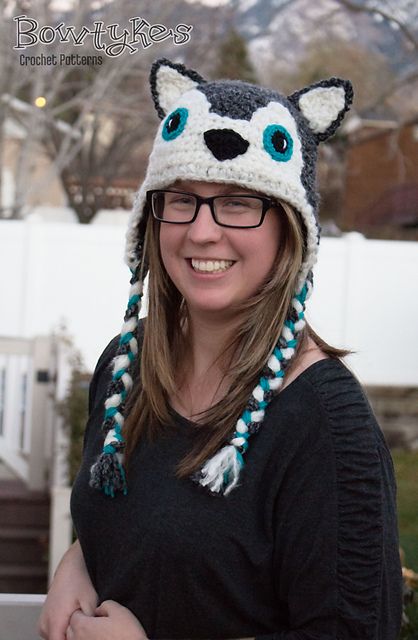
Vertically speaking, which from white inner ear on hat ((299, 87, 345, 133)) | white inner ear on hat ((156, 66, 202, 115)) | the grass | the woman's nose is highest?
white inner ear on hat ((156, 66, 202, 115))

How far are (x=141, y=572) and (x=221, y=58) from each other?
1441 cm

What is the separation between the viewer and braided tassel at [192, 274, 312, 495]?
1.47m

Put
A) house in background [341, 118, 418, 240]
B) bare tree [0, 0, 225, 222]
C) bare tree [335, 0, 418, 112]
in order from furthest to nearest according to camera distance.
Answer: house in background [341, 118, 418, 240]
bare tree [335, 0, 418, 112]
bare tree [0, 0, 225, 222]

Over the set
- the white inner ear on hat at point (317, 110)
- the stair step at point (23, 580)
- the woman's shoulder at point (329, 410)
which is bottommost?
the stair step at point (23, 580)

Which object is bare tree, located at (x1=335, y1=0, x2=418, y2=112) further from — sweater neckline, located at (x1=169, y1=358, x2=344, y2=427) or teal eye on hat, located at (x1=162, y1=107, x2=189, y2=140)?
sweater neckline, located at (x1=169, y1=358, x2=344, y2=427)

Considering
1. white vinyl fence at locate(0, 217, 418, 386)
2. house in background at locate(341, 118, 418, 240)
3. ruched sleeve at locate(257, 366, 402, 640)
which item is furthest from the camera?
house in background at locate(341, 118, 418, 240)

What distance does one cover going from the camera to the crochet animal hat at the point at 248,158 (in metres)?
1.51

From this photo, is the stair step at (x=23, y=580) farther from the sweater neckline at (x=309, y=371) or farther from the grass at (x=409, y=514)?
the sweater neckline at (x=309, y=371)

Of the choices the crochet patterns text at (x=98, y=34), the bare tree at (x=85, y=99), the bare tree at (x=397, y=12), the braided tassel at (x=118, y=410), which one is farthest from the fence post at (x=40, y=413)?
the bare tree at (x=397, y=12)

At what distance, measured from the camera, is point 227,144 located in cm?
154

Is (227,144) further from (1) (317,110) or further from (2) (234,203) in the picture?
(1) (317,110)

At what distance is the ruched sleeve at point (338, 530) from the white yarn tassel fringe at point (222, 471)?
8cm

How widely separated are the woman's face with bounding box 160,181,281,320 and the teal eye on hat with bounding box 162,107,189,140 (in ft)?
0.29

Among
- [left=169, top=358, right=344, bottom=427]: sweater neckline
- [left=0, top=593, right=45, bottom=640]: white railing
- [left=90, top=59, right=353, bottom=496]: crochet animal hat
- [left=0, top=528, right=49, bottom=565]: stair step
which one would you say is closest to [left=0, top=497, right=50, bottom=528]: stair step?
[left=0, top=528, right=49, bottom=565]: stair step
